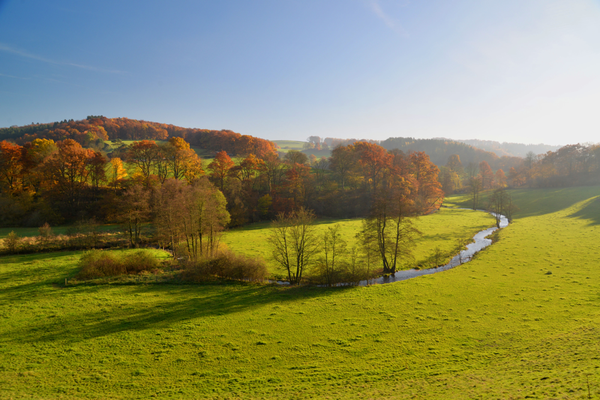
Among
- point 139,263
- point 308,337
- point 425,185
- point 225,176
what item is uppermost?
point 225,176

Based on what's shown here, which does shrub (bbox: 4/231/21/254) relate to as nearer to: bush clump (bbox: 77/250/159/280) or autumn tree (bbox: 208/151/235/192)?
bush clump (bbox: 77/250/159/280)

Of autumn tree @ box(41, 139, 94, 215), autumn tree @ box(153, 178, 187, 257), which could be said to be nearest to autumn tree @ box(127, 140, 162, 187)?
autumn tree @ box(41, 139, 94, 215)

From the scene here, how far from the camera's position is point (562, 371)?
12.0 m

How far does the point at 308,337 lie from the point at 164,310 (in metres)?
13.4

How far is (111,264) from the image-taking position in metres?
30.5

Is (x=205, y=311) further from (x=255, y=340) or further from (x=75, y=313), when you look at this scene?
(x=75, y=313)

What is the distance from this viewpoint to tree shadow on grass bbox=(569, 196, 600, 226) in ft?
180

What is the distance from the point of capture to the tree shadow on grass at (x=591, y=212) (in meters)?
54.9

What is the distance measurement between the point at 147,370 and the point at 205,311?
24.6 feet

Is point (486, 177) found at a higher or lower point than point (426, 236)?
higher

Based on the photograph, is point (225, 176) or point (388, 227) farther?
point (225, 176)

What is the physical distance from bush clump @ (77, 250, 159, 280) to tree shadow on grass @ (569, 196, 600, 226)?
3280 inches

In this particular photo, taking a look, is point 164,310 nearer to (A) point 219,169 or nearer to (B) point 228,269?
(B) point 228,269

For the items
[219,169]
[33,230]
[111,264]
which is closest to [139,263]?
[111,264]
